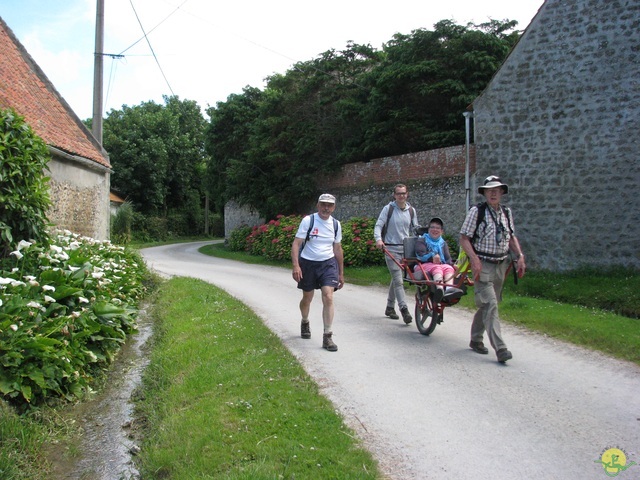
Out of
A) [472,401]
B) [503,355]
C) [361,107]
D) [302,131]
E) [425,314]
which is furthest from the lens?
[302,131]

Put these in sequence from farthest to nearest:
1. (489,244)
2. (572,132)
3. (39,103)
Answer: (572,132) → (39,103) → (489,244)

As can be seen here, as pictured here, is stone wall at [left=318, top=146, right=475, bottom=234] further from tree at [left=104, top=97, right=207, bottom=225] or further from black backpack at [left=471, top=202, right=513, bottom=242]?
tree at [left=104, top=97, right=207, bottom=225]

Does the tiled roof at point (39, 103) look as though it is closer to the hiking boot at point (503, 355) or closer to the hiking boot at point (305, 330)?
the hiking boot at point (305, 330)

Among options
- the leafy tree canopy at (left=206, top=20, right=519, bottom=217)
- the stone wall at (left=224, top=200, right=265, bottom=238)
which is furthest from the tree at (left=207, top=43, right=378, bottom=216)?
the stone wall at (left=224, top=200, right=265, bottom=238)

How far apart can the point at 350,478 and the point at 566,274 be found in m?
11.7

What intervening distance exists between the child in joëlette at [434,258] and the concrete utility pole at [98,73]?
11.6m

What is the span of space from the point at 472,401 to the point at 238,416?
6.88 ft

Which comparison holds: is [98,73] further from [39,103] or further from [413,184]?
[413,184]

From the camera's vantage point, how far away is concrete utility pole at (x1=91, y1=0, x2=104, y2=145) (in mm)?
15836

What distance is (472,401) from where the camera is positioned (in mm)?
4941

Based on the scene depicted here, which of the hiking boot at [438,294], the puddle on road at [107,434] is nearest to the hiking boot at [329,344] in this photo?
the hiking boot at [438,294]

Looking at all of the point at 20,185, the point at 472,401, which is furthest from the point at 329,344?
the point at 20,185

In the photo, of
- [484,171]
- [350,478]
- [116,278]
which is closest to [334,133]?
[484,171]

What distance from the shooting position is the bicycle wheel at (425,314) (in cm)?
740
